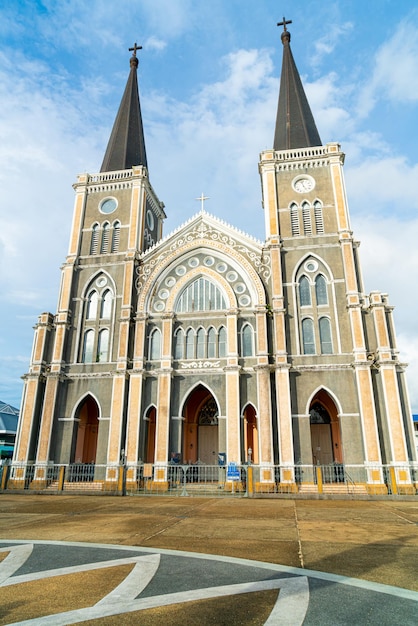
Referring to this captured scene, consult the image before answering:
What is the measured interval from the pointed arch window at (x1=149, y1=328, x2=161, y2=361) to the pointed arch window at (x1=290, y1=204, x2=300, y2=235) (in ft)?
35.1

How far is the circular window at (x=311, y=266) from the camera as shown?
25.0m

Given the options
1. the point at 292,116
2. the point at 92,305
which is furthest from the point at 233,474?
the point at 292,116

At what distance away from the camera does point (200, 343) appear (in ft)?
81.8

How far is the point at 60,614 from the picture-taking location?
11.4 feet

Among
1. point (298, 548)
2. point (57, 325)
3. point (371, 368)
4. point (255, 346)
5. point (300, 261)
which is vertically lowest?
point (298, 548)

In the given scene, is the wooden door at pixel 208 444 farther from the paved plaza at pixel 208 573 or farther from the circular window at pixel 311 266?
the paved plaza at pixel 208 573

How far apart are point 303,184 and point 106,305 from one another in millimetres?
15263

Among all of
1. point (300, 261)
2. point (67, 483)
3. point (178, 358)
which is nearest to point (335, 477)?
point (178, 358)

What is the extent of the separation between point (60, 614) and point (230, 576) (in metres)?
1.96

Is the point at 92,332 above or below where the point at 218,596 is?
above

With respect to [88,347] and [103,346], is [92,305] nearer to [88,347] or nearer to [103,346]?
Answer: [88,347]

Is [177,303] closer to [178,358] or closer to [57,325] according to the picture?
[178,358]

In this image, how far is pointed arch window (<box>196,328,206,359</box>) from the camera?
24.7 metres

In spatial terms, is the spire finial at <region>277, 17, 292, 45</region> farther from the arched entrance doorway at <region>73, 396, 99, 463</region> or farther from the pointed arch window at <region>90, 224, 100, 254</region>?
the arched entrance doorway at <region>73, 396, 99, 463</region>
